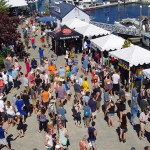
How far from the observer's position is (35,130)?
48.6 feet

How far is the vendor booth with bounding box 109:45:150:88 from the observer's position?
60.3 ft

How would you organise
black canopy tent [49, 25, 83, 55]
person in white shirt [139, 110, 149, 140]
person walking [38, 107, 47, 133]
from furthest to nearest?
black canopy tent [49, 25, 83, 55]
person walking [38, 107, 47, 133]
person in white shirt [139, 110, 149, 140]

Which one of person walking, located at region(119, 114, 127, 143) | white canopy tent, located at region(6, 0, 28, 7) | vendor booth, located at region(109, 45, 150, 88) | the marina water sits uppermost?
white canopy tent, located at region(6, 0, 28, 7)

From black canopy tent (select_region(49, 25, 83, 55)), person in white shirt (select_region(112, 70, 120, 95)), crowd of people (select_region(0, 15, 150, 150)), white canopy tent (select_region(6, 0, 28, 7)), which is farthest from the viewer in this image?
white canopy tent (select_region(6, 0, 28, 7))

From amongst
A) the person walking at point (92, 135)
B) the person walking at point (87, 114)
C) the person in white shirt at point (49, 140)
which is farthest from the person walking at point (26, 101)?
the person walking at point (92, 135)

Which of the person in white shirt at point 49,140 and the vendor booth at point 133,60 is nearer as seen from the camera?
the person in white shirt at point 49,140

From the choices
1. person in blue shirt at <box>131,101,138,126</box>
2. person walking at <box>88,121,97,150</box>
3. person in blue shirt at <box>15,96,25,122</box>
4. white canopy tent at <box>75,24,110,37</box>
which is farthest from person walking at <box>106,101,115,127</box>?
white canopy tent at <box>75,24,110,37</box>

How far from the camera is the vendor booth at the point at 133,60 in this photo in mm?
18391

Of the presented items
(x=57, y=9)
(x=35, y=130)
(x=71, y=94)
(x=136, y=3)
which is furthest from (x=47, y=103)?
(x=136, y=3)

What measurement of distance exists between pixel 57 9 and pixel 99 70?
1898 cm

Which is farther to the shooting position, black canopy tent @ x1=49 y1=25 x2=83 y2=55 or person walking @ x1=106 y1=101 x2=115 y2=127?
black canopy tent @ x1=49 y1=25 x2=83 y2=55

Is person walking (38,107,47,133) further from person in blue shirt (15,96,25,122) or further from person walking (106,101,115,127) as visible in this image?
person walking (106,101,115,127)

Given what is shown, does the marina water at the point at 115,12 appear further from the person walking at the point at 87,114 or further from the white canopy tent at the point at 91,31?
the person walking at the point at 87,114

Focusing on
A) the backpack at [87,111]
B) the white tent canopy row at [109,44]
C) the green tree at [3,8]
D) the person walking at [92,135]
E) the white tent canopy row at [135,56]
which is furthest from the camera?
the green tree at [3,8]
